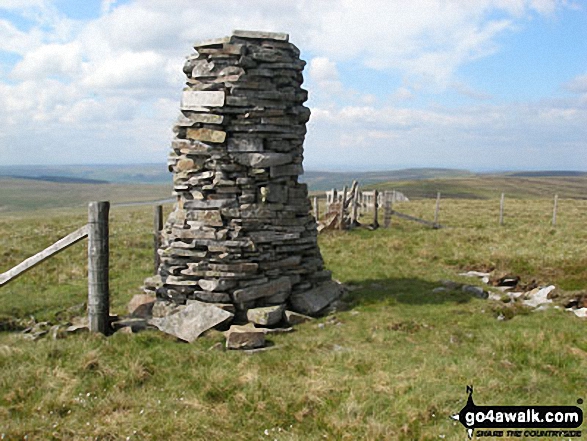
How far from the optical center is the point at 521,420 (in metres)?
5.82

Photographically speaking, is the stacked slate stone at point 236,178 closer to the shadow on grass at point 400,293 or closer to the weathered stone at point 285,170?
the weathered stone at point 285,170

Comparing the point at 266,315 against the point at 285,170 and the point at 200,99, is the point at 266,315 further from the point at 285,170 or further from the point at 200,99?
the point at 200,99

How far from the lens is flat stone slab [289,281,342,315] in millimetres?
10891

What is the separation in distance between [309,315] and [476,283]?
19.5ft

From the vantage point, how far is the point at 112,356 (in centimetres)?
771

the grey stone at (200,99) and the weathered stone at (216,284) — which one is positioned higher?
the grey stone at (200,99)

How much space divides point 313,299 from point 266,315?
5.53 ft

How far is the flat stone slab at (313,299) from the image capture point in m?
10.9

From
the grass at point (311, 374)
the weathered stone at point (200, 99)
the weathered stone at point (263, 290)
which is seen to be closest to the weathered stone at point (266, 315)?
the weathered stone at point (263, 290)

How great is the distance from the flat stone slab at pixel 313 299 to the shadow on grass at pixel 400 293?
1.71 feet

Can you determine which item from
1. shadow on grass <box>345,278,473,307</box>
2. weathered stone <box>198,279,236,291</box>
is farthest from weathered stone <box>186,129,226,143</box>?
shadow on grass <box>345,278,473,307</box>

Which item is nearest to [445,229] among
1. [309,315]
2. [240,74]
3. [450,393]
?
[309,315]

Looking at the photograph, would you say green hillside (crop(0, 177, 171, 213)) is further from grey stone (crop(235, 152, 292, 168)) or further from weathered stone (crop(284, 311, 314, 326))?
weathered stone (crop(284, 311, 314, 326))

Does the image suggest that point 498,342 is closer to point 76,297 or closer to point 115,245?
point 76,297
